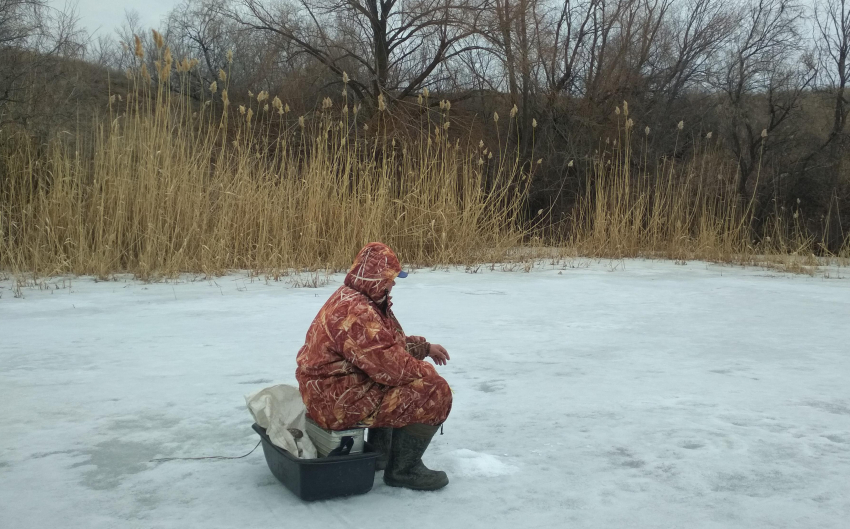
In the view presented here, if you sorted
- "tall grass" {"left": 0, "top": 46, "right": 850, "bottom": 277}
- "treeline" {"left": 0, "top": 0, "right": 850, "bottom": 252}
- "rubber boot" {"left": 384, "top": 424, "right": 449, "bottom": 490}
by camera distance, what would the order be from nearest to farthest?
"rubber boot" {"left": 384, "top": 424, "right": 449, "bottom": 490} < "tall grass" {"left": 0, "top": 46, "right": 850, "bottom": 277} < "treeline" {"left": 0, "top": 0, "right": 850, "bottom": 252}

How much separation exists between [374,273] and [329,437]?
464 mm

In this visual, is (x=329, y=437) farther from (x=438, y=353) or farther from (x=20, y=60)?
(x=20, y=60)

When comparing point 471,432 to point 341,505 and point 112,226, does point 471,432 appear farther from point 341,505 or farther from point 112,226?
point 112,226

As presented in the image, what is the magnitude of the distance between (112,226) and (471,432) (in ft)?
15.6

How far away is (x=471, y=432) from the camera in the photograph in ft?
8.53

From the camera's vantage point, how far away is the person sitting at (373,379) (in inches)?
82.3

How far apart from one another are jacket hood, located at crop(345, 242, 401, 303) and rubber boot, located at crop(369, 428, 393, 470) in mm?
400

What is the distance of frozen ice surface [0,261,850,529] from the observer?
2012 mm

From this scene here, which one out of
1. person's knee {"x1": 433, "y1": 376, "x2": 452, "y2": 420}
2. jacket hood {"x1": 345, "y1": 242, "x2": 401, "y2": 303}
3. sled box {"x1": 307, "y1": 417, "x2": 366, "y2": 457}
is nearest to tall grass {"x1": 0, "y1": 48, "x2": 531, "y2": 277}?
jacket hood {"x1": 345, "y1": 242, "x2": 401, "y2": 303}

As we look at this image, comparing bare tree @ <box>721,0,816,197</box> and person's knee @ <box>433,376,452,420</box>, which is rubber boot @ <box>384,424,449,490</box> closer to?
person's knee @ <box>433,376,452,420</box>

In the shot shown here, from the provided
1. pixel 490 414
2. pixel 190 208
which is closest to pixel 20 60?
pixel 190 208

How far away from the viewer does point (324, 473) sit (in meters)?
2.02

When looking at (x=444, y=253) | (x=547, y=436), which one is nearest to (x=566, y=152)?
(x=444, y=253)

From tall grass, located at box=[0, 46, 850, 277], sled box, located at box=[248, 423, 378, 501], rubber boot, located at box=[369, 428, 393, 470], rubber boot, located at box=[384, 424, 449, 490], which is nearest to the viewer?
sled box, located at box=[248, 423, 378, 501]
